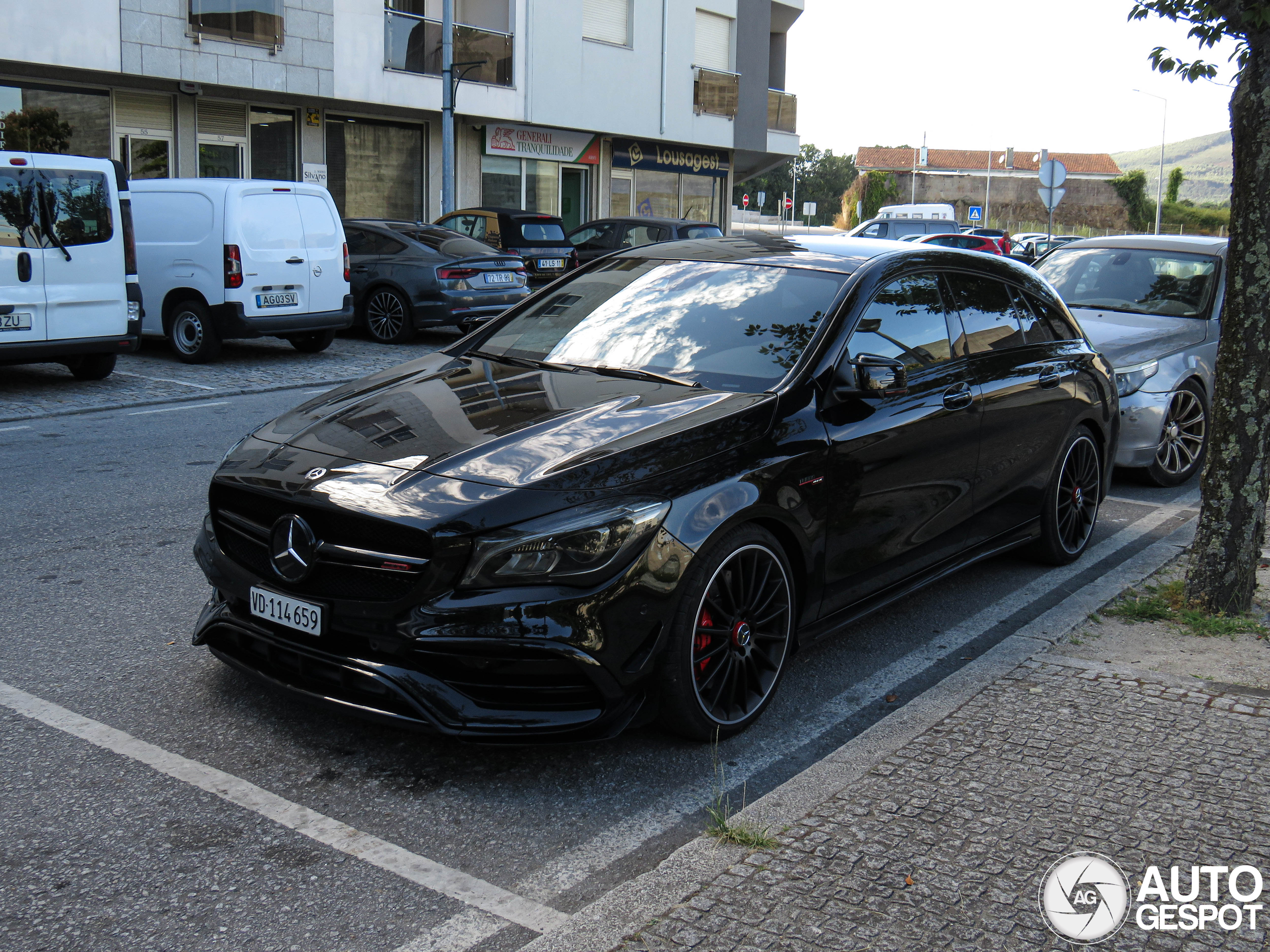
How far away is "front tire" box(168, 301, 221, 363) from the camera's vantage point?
13.4 metres

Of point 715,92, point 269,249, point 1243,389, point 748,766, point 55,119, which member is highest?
point 715,92

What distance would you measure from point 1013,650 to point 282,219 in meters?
10.7

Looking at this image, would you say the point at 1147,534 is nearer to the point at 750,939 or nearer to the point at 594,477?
the point at 594,477

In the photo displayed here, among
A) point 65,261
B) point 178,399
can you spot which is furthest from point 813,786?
point 65,261

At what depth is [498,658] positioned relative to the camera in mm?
3465

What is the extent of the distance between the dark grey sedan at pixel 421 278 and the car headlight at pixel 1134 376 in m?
9.31

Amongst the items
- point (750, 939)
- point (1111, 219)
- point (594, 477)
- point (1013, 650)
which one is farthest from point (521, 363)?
point (1111, 219)

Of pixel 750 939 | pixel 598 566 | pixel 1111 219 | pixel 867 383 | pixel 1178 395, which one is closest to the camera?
pixel 750 939

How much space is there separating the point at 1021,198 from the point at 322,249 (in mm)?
84140

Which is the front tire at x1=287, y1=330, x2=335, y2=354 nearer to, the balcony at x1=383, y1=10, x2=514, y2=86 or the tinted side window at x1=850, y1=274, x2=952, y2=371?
the tinted side window at x1=850, y1=274, x2=952, y2=371

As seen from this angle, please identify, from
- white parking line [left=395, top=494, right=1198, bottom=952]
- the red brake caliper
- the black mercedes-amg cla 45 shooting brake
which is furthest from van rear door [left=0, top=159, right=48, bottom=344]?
the red brake caliper

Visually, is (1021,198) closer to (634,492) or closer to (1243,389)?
(1243,389)

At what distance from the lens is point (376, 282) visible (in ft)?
52.9

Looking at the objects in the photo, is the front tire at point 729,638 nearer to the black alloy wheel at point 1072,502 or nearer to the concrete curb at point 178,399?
the black alloy wheel at point 1072,502
